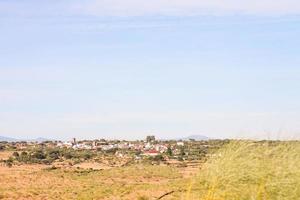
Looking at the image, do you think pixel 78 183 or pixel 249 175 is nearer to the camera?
pixel 249 175

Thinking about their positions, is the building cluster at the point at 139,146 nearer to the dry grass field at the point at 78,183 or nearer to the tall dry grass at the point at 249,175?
the dry grass field at the point at 78,183

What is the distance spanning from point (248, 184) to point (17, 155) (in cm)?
6514

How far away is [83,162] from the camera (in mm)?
62875

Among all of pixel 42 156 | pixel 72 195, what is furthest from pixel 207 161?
pixel 42 156

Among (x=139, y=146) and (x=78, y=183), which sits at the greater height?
(x=139, y=146)

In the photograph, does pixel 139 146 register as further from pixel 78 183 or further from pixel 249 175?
pixel 249 175

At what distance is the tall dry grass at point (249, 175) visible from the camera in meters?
5.16

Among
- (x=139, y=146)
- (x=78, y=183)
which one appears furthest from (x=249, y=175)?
(x=139, y=146)

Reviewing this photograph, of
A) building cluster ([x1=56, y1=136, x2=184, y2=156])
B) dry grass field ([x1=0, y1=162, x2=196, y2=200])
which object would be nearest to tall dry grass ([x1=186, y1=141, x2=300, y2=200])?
dry grass field ([x1=0, y1=162, x2=196, y2=200])

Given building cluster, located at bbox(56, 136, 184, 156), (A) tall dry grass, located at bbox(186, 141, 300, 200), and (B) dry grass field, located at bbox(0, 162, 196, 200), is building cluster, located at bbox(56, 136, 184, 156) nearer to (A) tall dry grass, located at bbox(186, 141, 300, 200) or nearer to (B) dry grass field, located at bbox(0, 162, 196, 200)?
(B) dry grass field, located at bbox(0, 162, 196, 200)

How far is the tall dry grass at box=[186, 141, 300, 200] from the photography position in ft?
16.9

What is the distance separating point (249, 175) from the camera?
5.25 metres

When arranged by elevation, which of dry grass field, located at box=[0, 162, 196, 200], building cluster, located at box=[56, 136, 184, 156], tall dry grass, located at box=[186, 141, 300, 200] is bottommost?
dry grass field, located at box=[0, 162, 196, 200]

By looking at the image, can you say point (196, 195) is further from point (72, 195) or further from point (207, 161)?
point (72, 195)
